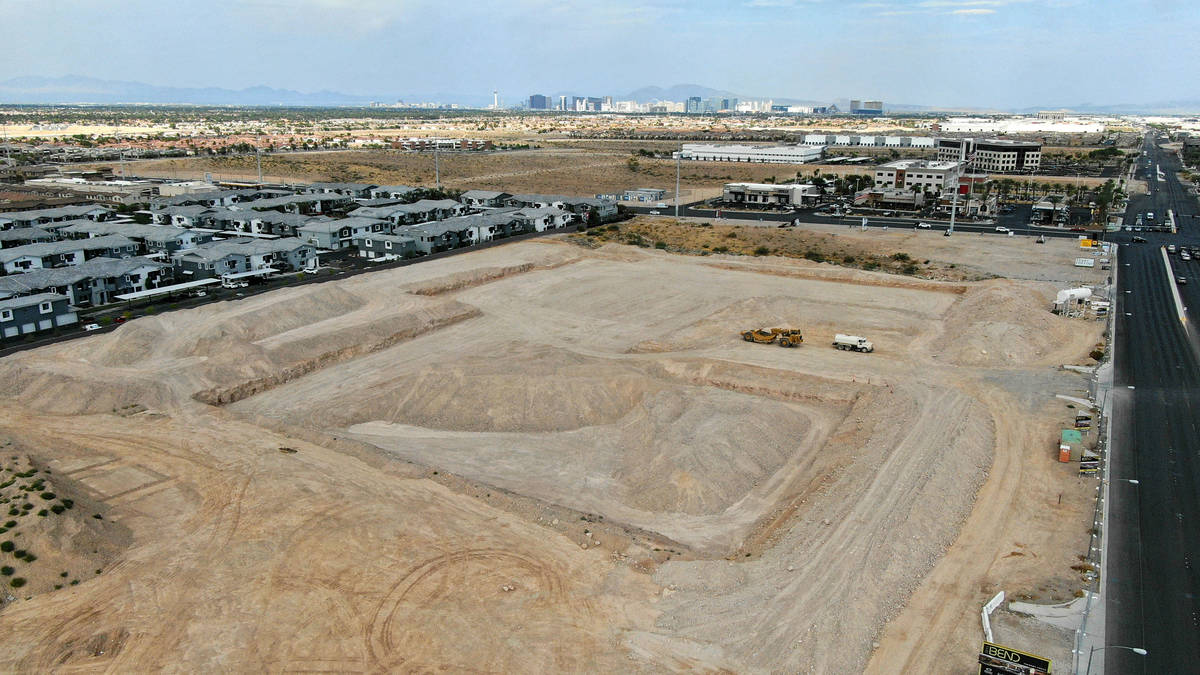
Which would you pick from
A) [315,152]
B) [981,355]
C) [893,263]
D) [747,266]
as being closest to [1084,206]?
[893,263]

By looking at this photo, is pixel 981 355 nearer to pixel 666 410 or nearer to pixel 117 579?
pixel 666 410

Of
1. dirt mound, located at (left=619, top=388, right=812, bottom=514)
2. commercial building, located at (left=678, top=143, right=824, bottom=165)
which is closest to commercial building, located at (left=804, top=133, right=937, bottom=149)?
commercial building, located at (left=678, top=143, right=824, bottom=165)

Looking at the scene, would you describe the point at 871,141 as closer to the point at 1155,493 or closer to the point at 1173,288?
the point at 1173,288

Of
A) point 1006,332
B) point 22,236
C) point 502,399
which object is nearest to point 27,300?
point 22,236

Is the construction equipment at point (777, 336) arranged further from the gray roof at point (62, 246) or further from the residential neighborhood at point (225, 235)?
the gray roof at point (62, 246)

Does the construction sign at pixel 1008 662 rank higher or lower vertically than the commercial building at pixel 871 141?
lower

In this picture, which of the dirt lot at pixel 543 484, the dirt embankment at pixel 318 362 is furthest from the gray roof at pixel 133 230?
the dirt embankment at pixel 318 362

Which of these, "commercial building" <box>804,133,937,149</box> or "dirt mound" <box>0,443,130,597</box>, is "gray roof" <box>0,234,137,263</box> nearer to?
"dirt mound" <box>0,443,130,597</box>
